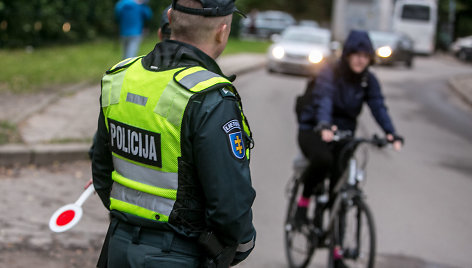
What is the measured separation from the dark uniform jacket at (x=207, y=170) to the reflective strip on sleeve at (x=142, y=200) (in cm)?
3

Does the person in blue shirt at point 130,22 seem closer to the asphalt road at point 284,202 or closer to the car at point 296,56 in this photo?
the asphalt road at point 284,202

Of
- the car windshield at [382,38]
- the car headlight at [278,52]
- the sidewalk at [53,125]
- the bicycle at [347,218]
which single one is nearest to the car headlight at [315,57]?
the car headlight at [278,52]

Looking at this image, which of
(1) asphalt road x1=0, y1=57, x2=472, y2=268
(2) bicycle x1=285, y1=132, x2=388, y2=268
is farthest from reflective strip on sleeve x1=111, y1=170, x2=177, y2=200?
(1) asphalt road x1=0, y1=57, x2=472, y2=268

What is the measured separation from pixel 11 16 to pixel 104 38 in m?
5.78

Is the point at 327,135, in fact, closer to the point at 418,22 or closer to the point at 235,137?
the point at 235,137

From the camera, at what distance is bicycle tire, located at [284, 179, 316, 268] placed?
16.6ft

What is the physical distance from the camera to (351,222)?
4.63 m

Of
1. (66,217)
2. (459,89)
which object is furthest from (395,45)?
(66,217)

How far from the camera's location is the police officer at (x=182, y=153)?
2.16m

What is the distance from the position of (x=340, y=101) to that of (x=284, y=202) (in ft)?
7.99

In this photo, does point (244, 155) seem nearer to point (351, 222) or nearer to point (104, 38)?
point (351, 222)

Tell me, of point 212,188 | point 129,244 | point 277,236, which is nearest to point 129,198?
point 129,244

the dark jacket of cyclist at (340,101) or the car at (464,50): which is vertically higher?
the dark jacket of cyclist at (340,101)

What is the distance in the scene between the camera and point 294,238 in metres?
5.14
